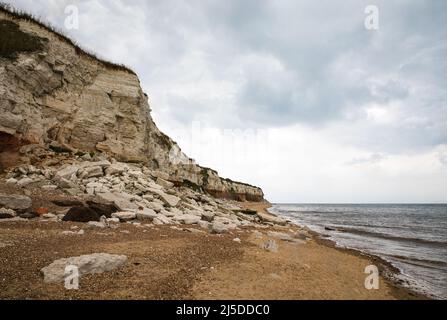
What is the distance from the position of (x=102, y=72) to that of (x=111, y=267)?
26253 millimetres

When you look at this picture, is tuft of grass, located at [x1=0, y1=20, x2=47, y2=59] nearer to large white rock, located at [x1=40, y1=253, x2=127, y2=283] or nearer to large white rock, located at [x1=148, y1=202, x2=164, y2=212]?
large white rock, located at [x1=148, y1=202, x2=164, y2=212]

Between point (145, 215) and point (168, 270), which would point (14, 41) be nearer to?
point (145, 215)

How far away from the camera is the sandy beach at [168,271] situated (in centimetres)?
491

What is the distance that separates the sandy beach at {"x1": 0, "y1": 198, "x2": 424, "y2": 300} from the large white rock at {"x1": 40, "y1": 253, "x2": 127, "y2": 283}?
0.47 feet

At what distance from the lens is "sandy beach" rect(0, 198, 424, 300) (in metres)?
4.91

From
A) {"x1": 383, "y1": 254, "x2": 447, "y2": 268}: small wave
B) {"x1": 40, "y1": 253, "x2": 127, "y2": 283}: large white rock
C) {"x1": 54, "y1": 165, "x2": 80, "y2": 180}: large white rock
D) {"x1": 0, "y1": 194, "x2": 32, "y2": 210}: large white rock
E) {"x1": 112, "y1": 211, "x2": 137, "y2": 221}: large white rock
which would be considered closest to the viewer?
{"x1": 40, "y1": 253, "x2": 127, "y2": 283}: large white rock

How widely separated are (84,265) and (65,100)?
22.3 metres

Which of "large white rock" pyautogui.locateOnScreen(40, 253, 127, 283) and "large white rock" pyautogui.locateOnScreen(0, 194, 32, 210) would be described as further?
"large white rock" pyautogui.locateOnScreen(0, 194, 32, 210)

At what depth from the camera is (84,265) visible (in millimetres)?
5438

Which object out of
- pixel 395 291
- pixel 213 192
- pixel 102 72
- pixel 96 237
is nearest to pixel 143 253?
pixel 96 237

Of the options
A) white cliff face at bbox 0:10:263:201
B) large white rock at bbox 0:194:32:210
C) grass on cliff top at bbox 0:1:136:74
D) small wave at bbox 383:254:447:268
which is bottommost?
small wave at bbox 383:254:447:268

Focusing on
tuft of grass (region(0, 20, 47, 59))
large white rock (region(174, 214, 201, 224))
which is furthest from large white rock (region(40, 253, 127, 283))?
tuft of grass (region(0, 20, 47, 59))

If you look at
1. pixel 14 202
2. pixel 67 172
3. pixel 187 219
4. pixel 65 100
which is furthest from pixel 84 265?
pixel 65 100

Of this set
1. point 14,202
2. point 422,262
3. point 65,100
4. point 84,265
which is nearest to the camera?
point 84,265
